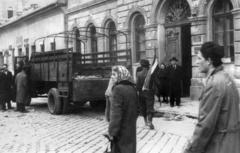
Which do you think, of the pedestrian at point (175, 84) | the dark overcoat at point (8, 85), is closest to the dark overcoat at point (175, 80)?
the pedestrian at point (175, 84)

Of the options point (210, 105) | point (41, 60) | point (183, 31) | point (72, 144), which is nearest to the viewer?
point (210, 105)

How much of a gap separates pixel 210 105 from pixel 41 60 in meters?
10.6

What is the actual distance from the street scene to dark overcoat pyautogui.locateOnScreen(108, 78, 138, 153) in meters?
0.01

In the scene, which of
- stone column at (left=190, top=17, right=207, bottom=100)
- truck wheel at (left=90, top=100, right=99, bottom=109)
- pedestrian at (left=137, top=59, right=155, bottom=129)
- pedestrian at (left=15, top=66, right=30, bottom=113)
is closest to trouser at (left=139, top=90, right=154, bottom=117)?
pedestrian at (left=137, top=59, right=155, bottom=129)

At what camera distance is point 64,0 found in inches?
892

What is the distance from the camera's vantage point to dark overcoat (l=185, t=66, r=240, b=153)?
2.75 meters

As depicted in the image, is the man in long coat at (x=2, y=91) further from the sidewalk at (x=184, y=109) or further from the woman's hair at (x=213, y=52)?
the woman's hair at (x=213, y=52)

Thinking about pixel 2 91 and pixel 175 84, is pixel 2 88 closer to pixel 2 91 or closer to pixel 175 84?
pixel 2 91

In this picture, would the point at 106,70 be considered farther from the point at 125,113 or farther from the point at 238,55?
the point at 125,113

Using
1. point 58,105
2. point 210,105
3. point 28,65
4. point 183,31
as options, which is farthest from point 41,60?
point 210,105

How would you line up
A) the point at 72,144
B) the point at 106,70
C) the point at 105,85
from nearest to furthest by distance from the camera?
the point at 72,144 < the point at 105,85 < the point at 106,70

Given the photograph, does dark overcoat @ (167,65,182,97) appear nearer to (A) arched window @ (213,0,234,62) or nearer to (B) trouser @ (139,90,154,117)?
(A) arched window @ (213,0,234,62)

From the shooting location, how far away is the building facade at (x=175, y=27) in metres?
12.0

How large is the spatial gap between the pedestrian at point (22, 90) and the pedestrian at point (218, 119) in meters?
10.1
